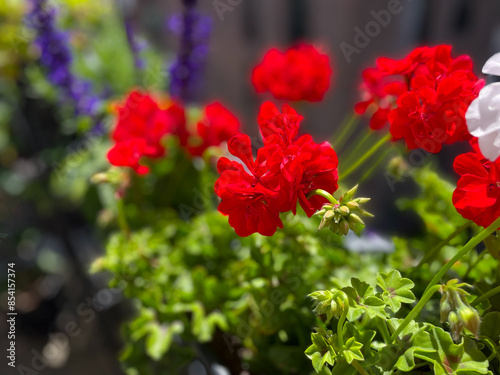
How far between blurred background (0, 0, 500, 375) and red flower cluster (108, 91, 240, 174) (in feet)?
1.08

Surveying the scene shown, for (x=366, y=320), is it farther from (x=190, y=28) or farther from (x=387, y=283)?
(x=190, y=28)

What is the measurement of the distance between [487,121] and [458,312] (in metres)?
0.15

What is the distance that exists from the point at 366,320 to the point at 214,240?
0.98 ft

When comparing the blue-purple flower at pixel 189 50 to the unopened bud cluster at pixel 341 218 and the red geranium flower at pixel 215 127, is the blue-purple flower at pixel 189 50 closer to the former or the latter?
the red geranium flower at pixel 215 127

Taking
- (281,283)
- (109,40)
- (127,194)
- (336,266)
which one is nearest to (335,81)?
(109,40)

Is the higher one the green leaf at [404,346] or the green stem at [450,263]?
the green stem at [450,263]
